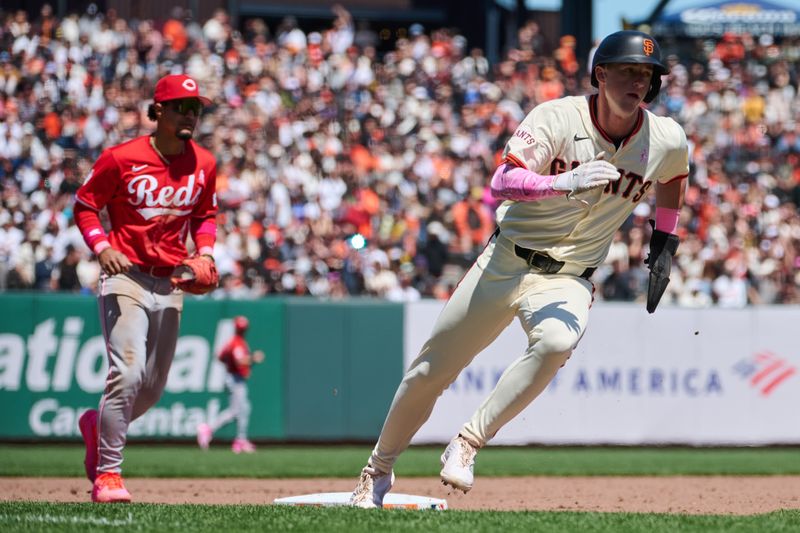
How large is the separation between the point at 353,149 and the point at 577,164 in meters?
12.5

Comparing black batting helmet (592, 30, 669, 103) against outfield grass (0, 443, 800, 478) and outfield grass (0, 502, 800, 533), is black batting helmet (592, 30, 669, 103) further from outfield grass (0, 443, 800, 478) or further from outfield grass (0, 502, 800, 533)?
outfield grass (0, 443, 800, 478)

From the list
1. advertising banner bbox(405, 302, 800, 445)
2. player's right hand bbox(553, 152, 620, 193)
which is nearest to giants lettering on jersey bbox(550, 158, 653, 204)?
player's right hand bbox(553, 152, 620, 193)

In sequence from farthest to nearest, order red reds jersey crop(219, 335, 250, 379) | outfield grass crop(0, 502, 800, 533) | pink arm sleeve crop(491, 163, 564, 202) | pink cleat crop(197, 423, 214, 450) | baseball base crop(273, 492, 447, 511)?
pink cleat crop(197, 423, 214, 450) < red reds jersey crop(219, 335, 250, 379) < baseball base crop(273, 492, 447, 511) < pink arm sleeve crop(491, 163, 564, 202) < outfield grass crop(0, 502, 800, 533)

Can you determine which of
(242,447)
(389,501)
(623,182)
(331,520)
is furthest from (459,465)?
(242,447)

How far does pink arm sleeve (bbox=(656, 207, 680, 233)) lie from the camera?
6621mm

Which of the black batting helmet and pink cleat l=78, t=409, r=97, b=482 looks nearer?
the black batting helmet

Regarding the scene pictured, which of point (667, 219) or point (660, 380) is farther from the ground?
point (667, 219)

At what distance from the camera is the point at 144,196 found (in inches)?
291

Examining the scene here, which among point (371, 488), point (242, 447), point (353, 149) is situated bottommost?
point (242, 447)

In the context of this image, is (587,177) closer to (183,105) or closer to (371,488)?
(371,488)

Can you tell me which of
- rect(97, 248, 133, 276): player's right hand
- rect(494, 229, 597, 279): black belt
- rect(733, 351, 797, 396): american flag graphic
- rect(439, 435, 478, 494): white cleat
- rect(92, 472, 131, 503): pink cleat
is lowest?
rect(733, 351, 797, 396): american flag graphic

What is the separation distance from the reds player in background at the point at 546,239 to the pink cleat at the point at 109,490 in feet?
5.49

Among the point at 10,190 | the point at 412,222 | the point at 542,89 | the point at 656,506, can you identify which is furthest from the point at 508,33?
the point at 656,506

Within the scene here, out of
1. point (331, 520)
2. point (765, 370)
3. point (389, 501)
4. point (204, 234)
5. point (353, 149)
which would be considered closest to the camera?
point (331, 520)
